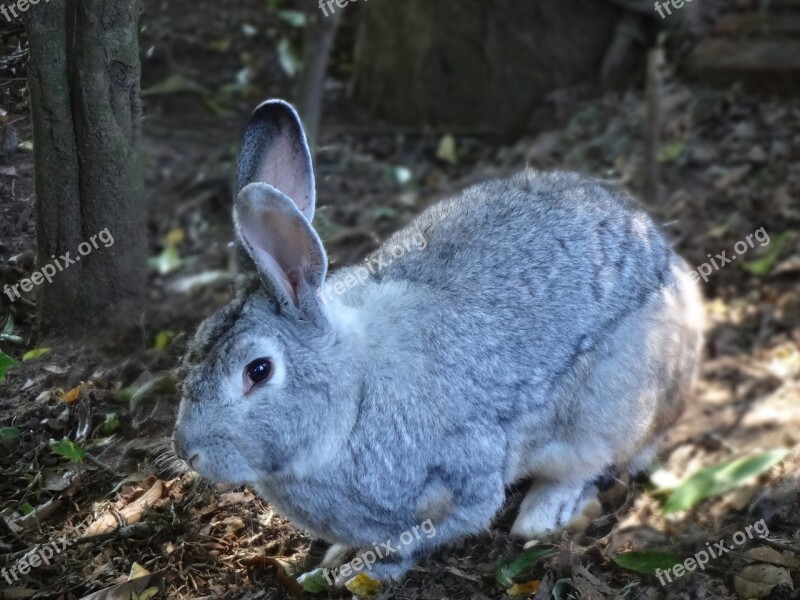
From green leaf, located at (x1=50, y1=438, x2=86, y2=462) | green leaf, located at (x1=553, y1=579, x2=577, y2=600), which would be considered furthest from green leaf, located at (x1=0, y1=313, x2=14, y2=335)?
green leaf, located at (x1=553, y1=579, x2=577, y2=600)

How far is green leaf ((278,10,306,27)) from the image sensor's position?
9.87m

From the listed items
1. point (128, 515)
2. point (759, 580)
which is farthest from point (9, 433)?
point (759, 580)

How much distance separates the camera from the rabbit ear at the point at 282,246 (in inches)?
136

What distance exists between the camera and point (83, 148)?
374 centimetres

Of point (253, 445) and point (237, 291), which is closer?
point (253, 445)

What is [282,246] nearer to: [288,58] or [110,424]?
[110,424]

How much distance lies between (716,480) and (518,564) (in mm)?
1075

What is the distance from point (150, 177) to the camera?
314 inches

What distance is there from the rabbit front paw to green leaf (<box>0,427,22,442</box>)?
2276 mm

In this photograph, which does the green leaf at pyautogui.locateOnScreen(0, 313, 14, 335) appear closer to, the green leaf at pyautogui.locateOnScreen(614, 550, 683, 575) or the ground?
the ground

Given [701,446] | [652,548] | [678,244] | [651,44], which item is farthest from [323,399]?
[651,44]

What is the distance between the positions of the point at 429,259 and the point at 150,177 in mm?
4326

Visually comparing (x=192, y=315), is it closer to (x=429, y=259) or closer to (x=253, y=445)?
(x=429, y=259)

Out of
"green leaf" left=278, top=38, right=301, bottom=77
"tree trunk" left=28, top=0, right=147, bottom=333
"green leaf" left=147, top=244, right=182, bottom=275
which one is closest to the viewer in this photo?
"tree trunk" left=28, top=0, right=147, bottom=333
